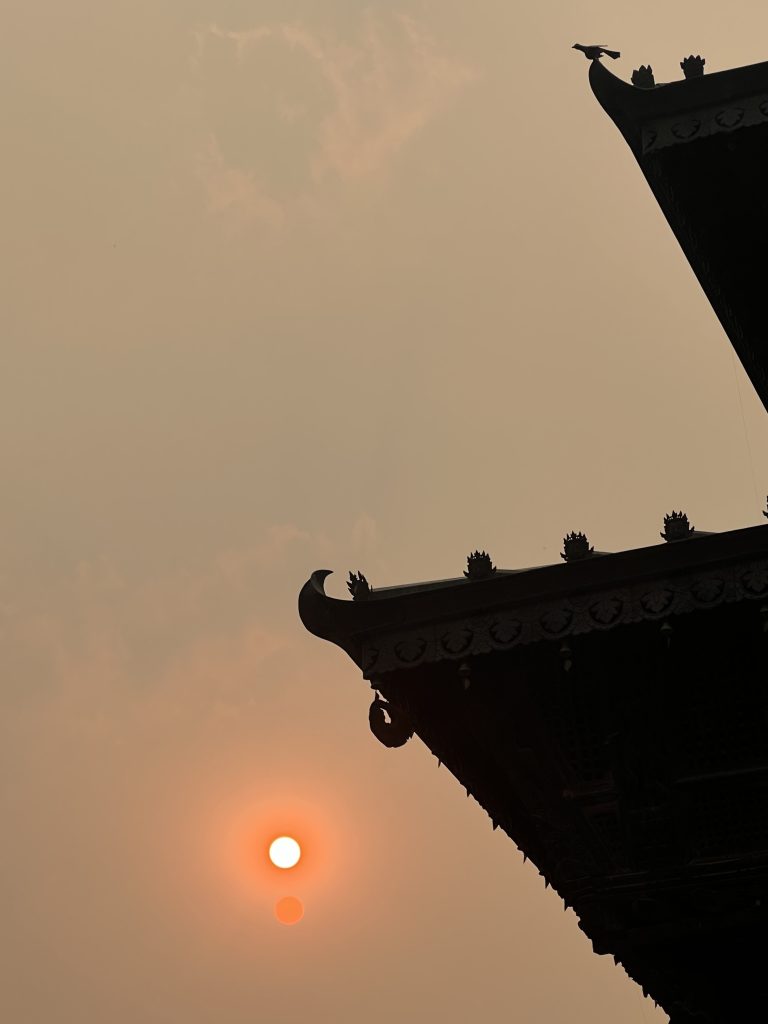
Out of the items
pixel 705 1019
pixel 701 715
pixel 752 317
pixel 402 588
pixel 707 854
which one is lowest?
pixel 705 1019

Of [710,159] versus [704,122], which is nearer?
[704,122]

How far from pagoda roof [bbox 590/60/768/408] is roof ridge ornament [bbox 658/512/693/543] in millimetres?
1991

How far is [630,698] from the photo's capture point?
7.18 meters

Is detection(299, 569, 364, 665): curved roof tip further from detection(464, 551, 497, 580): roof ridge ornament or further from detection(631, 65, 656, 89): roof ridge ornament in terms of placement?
detection(631, 65, 656, 89): roof ridge ornament

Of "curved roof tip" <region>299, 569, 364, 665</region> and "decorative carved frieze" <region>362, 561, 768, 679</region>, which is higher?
"curved roof tip" <region>299, 569, 364, 665</region>

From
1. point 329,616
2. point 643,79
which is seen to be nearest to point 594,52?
point 643,79

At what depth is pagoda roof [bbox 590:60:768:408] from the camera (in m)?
6.91

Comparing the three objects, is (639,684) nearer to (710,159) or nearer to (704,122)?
(710,159)

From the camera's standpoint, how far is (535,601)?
698 cm

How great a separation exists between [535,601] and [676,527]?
0.87 meters

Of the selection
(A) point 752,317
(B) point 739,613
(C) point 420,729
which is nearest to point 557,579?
(B) point 739,613

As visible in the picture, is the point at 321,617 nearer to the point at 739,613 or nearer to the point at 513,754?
the point at 513,754

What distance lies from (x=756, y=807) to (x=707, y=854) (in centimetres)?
39

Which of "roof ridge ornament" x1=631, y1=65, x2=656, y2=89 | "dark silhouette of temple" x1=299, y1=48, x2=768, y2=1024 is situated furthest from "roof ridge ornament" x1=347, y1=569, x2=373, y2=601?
"roof ridge ornament" x1=631, y1=65, x2=656, y2=89
